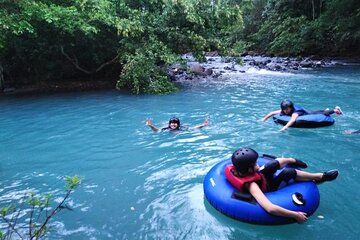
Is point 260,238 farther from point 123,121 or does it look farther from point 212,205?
point 123,121

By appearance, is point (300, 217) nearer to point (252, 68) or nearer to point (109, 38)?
point (109, 38)

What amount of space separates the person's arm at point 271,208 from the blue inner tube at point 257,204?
0.07 meters

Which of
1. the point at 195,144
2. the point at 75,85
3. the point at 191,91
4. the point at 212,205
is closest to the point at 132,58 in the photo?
the point at 191,91

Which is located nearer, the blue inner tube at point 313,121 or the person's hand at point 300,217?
the person's hand at point 300,217

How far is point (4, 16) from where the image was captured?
40.9 feet

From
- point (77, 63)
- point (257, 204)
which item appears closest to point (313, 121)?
point (257, 204)

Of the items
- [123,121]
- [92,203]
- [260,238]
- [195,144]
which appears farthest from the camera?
[123,121]

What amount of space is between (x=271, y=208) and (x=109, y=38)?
554 inches

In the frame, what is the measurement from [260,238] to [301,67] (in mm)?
18971

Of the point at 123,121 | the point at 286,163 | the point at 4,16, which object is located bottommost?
the point at 123,121

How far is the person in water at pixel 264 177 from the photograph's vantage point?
468cm

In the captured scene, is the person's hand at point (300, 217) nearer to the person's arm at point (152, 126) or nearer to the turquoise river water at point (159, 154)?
the turquoise river water at point (159, 154)

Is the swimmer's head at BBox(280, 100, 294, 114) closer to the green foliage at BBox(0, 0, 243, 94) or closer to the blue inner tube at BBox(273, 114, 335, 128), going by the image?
the blue inner tube at BBox(273, 114, 335, 128)

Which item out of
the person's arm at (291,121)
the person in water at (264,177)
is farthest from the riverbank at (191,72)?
the person in water at (264,177)
